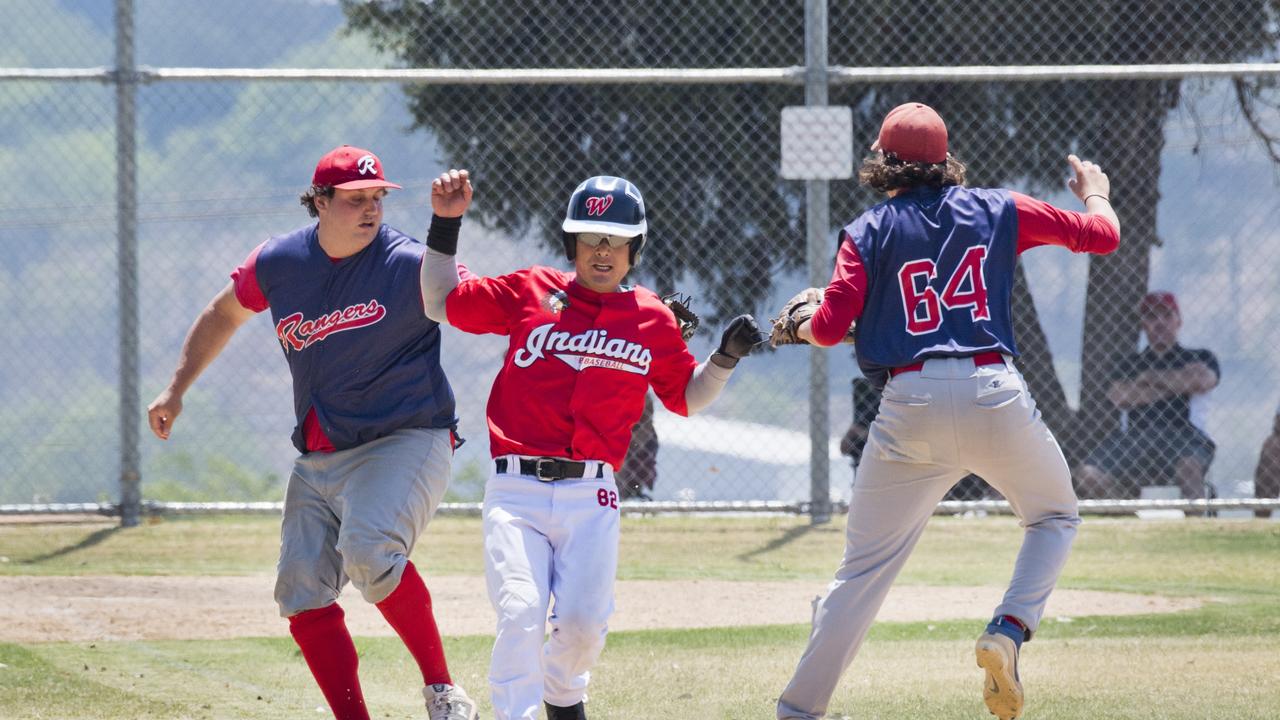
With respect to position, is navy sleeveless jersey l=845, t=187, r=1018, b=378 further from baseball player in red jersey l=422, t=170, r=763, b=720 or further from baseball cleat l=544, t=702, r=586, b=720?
baseball cleat l=544, t=702, r=586, b=720

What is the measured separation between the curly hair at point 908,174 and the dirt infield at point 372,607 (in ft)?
9.32

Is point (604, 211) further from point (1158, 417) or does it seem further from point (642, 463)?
point (1158, 417)

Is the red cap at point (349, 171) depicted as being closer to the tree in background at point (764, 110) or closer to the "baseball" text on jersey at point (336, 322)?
Answer: the "baseball" text on jersey at point (336, 322)

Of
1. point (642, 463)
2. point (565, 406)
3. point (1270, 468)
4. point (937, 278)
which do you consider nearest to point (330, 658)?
point (565, 406)

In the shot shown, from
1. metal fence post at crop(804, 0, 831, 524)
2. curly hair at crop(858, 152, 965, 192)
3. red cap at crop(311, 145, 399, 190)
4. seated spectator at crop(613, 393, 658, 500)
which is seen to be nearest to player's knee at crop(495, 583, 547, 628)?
red cap at crop(311, 145, 399, 190)

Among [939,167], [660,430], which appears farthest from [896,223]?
[660,430]

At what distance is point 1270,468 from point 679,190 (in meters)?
4.21

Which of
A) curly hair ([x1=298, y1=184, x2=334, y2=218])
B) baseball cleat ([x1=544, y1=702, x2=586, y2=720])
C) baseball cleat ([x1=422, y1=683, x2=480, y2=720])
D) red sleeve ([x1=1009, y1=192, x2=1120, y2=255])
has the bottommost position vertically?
baseball cleat ([x1=422, y1=683, x2=480, y2=720])

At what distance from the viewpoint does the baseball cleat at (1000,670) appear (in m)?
4.00

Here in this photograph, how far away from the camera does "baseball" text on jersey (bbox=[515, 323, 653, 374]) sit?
166 inches

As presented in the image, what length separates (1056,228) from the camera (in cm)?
434

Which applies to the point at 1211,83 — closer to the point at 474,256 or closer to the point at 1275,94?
the point at 1275,94

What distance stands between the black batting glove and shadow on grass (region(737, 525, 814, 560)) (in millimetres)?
3992

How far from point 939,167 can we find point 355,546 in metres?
2.02
